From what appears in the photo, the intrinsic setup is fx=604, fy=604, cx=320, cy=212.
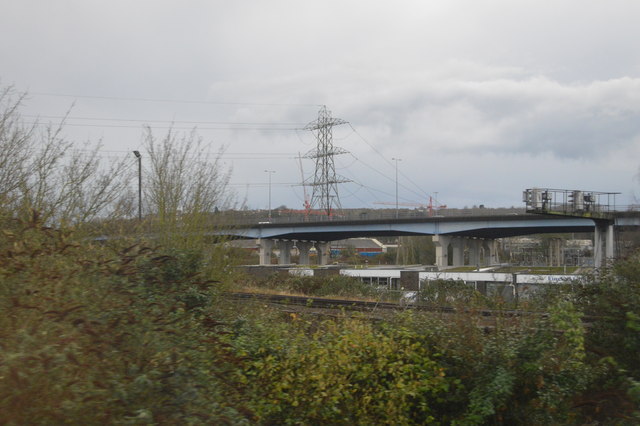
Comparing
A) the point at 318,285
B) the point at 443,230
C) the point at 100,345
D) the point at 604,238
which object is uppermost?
the point at 443,230

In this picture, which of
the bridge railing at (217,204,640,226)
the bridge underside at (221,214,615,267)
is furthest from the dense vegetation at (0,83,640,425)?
the bridge railing at (217,204,640,226)

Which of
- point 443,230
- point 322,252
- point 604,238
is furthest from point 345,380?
point 322,252

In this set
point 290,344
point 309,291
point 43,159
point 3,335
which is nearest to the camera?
point 3,335

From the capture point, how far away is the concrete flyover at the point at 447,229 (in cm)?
4375

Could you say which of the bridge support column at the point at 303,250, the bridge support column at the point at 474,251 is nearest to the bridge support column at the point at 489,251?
the bridge support column at the point at 474,251

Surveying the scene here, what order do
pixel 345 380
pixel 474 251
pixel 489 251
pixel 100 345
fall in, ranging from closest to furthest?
pixel 100 345 < pixel 345 380 < pixel 474 251 < pixel 489 251

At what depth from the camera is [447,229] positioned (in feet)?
206

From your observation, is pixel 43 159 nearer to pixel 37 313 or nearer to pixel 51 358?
pixel 37 313

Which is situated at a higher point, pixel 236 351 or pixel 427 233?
pixel 427 233

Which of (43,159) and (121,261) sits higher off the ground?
(43,159)

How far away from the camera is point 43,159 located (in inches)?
425

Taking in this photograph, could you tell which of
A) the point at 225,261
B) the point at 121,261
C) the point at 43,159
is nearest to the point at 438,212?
the point at 225,261

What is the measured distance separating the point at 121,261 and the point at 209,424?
76.7 inches

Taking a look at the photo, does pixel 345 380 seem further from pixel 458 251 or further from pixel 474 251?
pixel 474 251
